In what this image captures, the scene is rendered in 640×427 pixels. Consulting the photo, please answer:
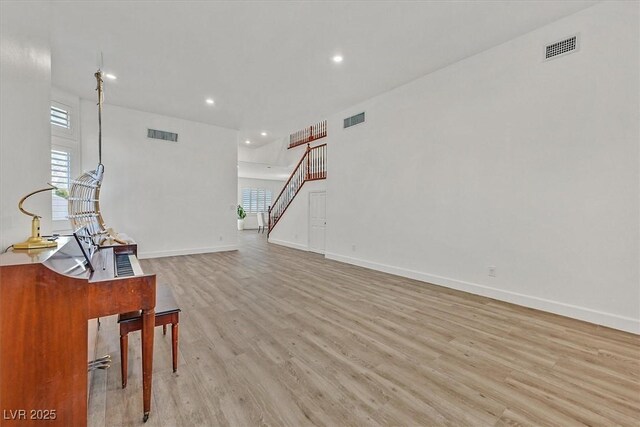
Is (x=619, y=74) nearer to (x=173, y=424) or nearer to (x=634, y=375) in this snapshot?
(x=634, y=375)

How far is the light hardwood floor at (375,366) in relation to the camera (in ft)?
5.24

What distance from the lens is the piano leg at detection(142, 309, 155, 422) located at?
1.52 meters

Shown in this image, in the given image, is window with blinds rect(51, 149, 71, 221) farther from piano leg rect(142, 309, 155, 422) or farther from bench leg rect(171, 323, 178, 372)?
piano leg rect(142, 309, 155, 422)

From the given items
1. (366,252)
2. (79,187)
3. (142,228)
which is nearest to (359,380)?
(79,187)

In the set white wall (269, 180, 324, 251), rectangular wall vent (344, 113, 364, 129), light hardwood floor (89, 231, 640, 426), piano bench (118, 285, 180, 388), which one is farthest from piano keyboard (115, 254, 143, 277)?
white wall (269, 180, 324, 251)

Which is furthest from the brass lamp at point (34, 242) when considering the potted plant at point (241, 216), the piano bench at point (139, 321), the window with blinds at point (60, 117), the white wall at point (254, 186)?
the white wall at point (254, 186)

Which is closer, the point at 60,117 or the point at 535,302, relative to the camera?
the point at 535,302

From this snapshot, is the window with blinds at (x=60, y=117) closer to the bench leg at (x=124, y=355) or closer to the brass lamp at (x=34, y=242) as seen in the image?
the brass lamp at (x=34, y=242)

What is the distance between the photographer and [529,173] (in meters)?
3.33

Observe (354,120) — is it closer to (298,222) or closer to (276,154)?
(298,222)

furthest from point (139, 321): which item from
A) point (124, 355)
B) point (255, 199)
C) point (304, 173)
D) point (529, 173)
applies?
point (255, 199)

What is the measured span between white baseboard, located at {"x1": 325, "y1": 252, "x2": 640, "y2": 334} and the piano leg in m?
3.97

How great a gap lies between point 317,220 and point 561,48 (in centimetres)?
552

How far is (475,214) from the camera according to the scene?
12.5 ft
